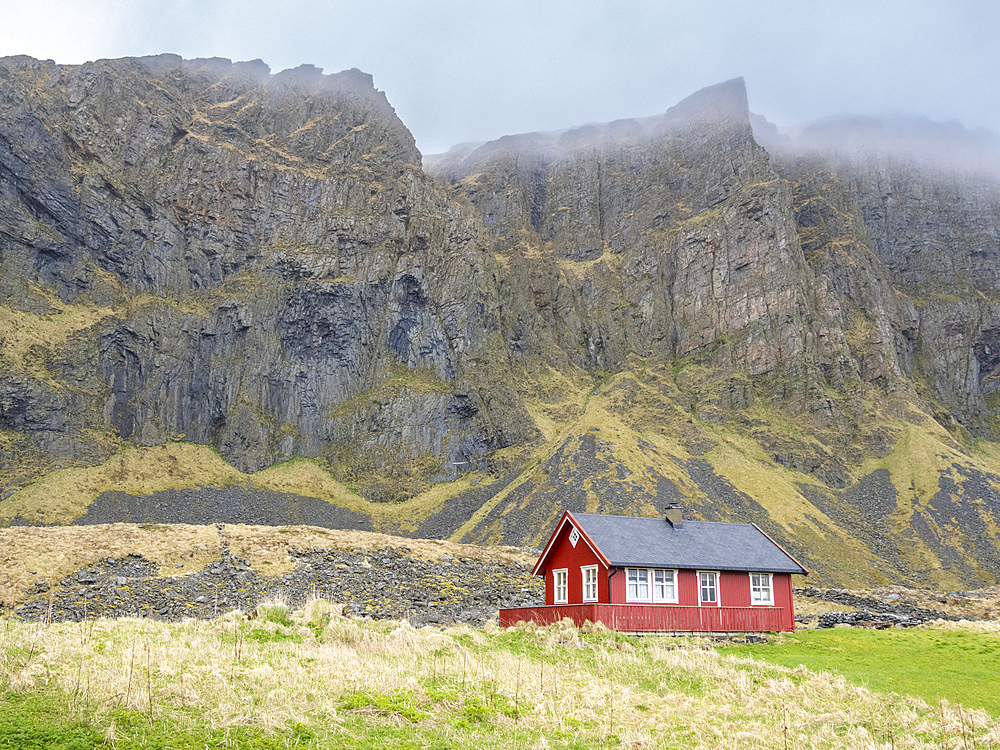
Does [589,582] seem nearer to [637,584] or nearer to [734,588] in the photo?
[637,584]

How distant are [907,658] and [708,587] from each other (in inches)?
442

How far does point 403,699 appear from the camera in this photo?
14523 millimetres

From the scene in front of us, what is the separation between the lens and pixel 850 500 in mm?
89125

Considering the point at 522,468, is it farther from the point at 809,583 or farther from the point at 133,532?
the point at 133,532

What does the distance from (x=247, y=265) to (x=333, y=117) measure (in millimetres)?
37125

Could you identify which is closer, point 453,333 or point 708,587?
point 708,587

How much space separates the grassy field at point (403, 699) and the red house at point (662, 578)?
35.1 ft

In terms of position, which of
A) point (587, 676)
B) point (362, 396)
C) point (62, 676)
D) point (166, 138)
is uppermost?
point (166, 138)

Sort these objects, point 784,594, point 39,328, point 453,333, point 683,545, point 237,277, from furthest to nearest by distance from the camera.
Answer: point 237,277
point 453,333
point 39,328
point 784,594
point 683,545

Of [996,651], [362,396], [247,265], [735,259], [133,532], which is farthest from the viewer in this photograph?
[735,259]

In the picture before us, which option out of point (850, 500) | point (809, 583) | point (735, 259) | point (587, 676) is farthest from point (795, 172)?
point (587, 676)

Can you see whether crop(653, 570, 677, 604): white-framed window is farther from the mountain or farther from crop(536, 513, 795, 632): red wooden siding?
the mountain

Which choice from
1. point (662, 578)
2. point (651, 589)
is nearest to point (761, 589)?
point (662, 578)

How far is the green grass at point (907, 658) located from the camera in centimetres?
2036
